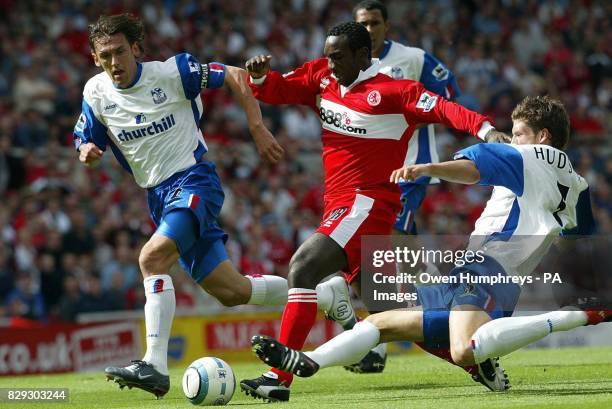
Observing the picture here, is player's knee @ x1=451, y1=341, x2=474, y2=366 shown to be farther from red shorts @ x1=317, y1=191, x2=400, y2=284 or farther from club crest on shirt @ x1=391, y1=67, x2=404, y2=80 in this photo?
club crest on shirt @ x1=391, y1=67, x2=404, y2=80

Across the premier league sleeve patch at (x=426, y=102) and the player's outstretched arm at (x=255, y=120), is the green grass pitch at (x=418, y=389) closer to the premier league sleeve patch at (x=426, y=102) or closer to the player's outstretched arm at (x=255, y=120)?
the player's outstretched arm at (x=255, y=120)

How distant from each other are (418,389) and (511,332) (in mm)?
1188

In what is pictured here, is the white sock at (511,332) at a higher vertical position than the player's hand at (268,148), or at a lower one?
lower

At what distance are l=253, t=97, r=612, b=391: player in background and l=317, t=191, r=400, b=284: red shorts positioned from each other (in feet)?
1.65

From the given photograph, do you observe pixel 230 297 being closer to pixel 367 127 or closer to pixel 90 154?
pixel 90 154

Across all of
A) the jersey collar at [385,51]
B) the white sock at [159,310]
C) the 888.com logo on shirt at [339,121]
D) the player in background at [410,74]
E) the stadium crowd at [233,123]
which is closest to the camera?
the white sock at [159,310]

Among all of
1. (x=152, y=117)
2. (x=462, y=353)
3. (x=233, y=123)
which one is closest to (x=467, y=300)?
(x=462, y=353)

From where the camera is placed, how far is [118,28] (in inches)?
340

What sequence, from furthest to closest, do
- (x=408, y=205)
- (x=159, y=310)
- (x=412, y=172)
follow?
(x=408, y=205)
(x=159, y=310)
(x=412, y=172)

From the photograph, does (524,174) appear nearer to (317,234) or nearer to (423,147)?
(317,234)

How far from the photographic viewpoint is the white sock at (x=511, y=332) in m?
7.25

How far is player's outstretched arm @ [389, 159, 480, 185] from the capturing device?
6.70m

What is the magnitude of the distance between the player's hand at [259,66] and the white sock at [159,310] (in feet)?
5.33

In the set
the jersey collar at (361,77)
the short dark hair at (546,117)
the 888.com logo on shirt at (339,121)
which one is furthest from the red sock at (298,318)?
the short dark hair at (546,117)
